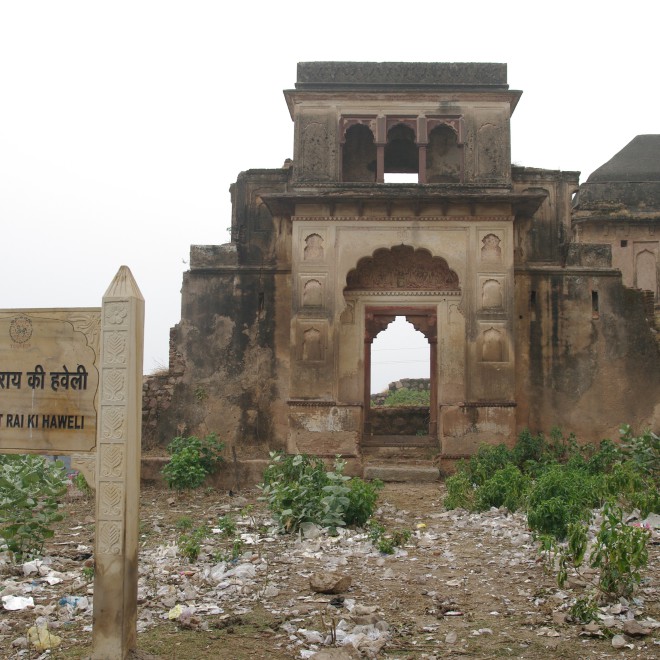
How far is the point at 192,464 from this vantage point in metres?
12.0

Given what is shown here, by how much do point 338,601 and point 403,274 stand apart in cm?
966

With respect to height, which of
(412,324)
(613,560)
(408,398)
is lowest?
(613,560)

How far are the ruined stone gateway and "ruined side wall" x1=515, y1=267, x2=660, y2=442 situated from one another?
0.03 metres

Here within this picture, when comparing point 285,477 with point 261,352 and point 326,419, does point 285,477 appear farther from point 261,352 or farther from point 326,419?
point 261,352

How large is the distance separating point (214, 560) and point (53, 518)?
5.18 feet

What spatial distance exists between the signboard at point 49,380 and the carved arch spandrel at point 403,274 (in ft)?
31.9

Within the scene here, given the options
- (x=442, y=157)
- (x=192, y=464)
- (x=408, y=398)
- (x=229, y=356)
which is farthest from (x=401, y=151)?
(x=408, y=398)

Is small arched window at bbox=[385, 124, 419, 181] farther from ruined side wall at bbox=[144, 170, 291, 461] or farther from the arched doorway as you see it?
ruined side wall at bbox=[144, 170, 291, 461]

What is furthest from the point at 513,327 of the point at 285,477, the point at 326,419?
the point at 285,477

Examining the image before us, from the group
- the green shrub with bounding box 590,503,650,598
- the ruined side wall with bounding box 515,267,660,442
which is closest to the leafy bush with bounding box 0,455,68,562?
the green shrub with bounding box 590,503,650,598

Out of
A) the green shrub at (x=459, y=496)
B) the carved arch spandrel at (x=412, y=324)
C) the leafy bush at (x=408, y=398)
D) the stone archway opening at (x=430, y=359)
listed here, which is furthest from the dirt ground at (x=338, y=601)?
the leafy bush at (x=408, y=398)

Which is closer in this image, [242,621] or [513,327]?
[242,621]

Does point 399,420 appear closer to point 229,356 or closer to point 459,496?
point 229,356

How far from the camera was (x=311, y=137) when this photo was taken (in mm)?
14891
